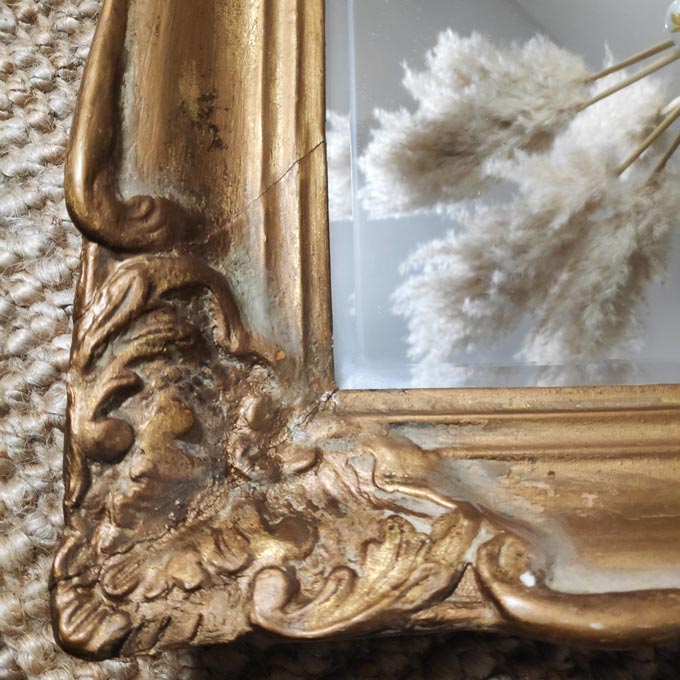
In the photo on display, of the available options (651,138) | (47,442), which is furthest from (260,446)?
(651,138)

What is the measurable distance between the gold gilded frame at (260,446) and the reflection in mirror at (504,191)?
0.11 ft

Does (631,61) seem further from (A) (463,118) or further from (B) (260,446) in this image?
(B) (260,446)

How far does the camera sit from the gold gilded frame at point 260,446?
12.1 inches

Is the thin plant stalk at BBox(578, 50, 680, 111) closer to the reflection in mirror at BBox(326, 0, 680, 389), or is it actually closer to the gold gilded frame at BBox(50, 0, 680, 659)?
the reflection in mirror at BBox(326, 0, 680, 389)

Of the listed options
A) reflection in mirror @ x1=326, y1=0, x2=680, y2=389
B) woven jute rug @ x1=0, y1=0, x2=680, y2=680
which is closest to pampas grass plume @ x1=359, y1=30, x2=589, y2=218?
reflection in mirror @ x1=326, y1=0, x2=680, y2=389

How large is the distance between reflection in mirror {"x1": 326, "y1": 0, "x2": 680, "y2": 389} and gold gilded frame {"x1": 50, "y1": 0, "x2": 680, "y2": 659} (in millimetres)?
34

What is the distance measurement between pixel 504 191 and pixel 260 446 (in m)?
0.24

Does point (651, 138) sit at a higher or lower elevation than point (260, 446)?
higher

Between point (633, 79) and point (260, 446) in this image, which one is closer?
Answer: point (260, 446)

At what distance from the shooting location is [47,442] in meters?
0.50

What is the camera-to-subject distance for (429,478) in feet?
1.14

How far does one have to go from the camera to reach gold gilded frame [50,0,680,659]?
0.31 metres

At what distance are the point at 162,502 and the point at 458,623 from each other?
5.8 inches

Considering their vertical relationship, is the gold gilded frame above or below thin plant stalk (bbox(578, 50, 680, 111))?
below
